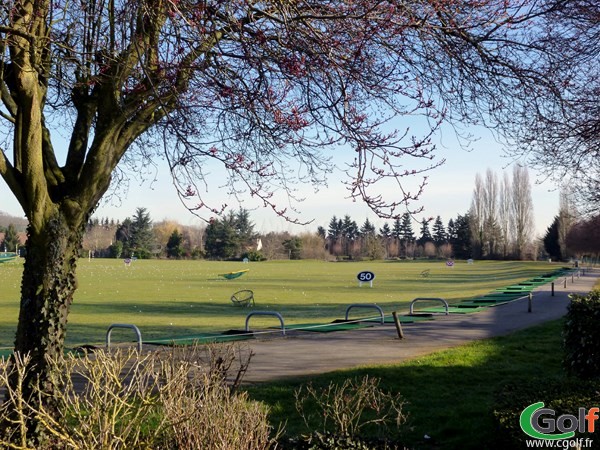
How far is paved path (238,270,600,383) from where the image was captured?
11488 millimetres

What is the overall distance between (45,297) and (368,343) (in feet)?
32.8

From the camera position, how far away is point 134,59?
5.21m

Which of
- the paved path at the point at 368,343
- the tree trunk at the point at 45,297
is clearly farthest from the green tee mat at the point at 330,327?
the tree trunk at the point at 45,297

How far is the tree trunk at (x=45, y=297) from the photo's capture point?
17.5ft

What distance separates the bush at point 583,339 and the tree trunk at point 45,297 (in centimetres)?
646

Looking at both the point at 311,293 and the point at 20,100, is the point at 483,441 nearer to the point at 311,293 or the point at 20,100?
the point at 20,100

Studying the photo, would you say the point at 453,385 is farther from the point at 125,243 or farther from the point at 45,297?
the point at 125,243

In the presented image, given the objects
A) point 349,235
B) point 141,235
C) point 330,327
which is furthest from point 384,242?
point 330,327

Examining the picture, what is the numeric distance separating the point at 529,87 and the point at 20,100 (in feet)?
14.1

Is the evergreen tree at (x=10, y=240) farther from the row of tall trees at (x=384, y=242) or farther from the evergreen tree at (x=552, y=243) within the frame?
the evergreen tree at (x=552, y=243)

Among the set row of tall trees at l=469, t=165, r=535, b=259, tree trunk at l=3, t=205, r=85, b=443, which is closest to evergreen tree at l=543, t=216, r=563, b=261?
row of tall trees at l=469, t=165, r=535, b=259

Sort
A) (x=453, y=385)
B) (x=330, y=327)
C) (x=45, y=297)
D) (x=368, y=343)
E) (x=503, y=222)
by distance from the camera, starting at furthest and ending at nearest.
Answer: (x=503, y=222)
(x=330, y=327)
(x=368, y=343)
(x=453, y=385)
(x=45, y=297)

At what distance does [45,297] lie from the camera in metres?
5.35

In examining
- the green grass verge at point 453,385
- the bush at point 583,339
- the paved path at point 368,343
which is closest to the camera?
the green grass verge at point 453,385
